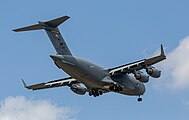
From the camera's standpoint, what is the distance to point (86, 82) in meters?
42.6

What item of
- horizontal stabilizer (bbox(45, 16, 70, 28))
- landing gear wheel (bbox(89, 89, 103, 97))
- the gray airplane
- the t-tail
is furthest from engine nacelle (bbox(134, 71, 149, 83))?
horizontal stabilizer (bbox(45, 16, 70, 28))

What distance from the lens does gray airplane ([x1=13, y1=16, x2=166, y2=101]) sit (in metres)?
40.3

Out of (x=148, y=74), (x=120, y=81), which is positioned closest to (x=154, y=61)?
(x=148, y=74)

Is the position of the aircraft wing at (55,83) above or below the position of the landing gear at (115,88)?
above

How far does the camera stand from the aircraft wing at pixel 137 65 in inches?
1608

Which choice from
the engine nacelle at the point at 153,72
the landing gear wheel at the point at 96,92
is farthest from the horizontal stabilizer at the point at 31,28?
the engine nacelle at the point at 153,72

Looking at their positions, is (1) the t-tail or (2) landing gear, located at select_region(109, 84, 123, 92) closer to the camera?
(1) the t-tail

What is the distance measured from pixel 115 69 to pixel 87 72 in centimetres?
343

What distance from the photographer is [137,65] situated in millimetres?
42125

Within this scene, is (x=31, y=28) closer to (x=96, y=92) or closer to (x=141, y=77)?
(x=96, y=92)

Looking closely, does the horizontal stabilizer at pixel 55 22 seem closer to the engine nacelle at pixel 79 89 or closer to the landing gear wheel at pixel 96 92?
the landing gear wheel at pixel 96 92

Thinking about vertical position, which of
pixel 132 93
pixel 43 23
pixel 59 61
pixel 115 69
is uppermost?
pixel 43 23

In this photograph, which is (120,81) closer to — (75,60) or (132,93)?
(132,93)

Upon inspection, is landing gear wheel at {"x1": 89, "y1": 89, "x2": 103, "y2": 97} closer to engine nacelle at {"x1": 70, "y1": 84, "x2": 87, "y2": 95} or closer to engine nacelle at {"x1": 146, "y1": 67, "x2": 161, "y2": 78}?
engine nacelle at {"x1": 70, "y1": 84, "x2": 87, "y2": 95}
